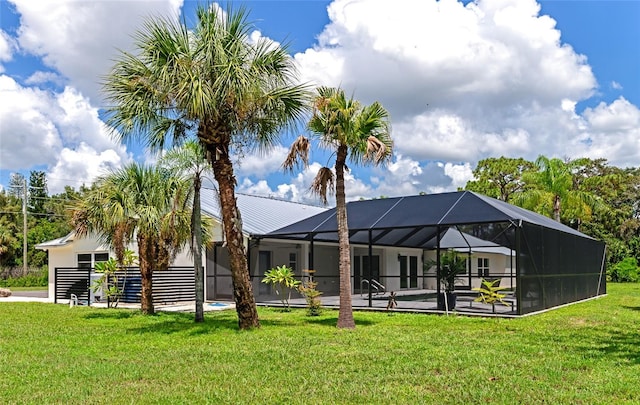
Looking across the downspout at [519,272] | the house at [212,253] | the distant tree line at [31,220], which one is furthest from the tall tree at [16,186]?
the downspout at [519,272]

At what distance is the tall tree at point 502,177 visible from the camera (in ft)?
134

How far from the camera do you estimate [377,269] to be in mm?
26297

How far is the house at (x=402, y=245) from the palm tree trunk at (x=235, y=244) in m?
4.33

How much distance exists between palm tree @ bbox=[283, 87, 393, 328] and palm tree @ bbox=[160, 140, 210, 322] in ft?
8.15

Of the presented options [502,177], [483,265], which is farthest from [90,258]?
[502,177]

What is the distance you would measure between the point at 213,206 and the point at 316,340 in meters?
12.1

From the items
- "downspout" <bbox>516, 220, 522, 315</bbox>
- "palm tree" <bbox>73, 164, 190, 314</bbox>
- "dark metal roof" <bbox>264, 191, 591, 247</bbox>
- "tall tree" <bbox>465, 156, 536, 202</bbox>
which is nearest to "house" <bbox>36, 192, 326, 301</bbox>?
"dark metal roof" <bbox>264, 191, 591, 247</bbox>

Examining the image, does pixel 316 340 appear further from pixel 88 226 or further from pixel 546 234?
pixel 546 234

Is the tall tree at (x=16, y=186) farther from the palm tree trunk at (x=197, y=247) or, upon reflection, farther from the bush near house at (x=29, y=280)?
the palm tree trunk at (x=197, y=247)

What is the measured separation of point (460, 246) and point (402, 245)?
2.19 metres

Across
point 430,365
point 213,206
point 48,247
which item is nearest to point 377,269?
point 213,206

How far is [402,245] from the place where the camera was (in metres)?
22.6

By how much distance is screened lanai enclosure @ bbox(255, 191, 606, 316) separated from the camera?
14.7 metres

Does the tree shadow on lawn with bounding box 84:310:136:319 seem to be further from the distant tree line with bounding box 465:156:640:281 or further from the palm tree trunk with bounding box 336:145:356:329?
the distant tree line with bounding box 465:156:640:281
